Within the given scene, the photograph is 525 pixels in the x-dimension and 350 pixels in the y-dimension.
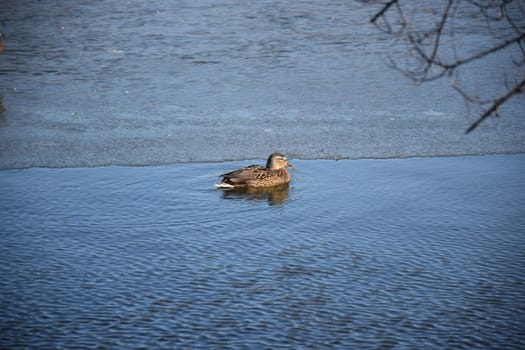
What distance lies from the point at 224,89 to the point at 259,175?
3412 millimetres

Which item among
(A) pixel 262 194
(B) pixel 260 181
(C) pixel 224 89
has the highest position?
(C) pixel 224 89

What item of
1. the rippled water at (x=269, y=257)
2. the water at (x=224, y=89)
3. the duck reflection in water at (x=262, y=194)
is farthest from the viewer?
the water at (x=224, y=89)

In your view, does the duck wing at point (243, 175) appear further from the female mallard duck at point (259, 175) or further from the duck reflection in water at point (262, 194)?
the duck reflection in water at point (262, 194)

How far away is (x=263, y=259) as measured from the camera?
671 centimetres

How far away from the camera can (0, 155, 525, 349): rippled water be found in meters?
5.57

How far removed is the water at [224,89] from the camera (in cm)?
970

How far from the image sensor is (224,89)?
38.5 feet

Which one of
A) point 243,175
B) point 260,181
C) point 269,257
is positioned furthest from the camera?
point 260,181

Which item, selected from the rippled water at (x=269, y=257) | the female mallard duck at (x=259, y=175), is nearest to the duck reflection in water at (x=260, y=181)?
the female mallard duck at (x=259, y=175)

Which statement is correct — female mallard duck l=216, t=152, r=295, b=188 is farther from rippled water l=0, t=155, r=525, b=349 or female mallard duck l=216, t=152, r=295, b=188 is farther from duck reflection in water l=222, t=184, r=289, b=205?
rippled water l=0, t=155, r=525, b=349

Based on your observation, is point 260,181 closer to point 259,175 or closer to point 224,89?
point 259,175

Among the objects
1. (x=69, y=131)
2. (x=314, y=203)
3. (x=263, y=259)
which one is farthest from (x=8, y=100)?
(x=263, y=259)

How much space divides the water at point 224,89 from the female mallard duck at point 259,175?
821 mm

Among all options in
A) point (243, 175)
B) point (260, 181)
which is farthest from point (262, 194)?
point (243, 175)
